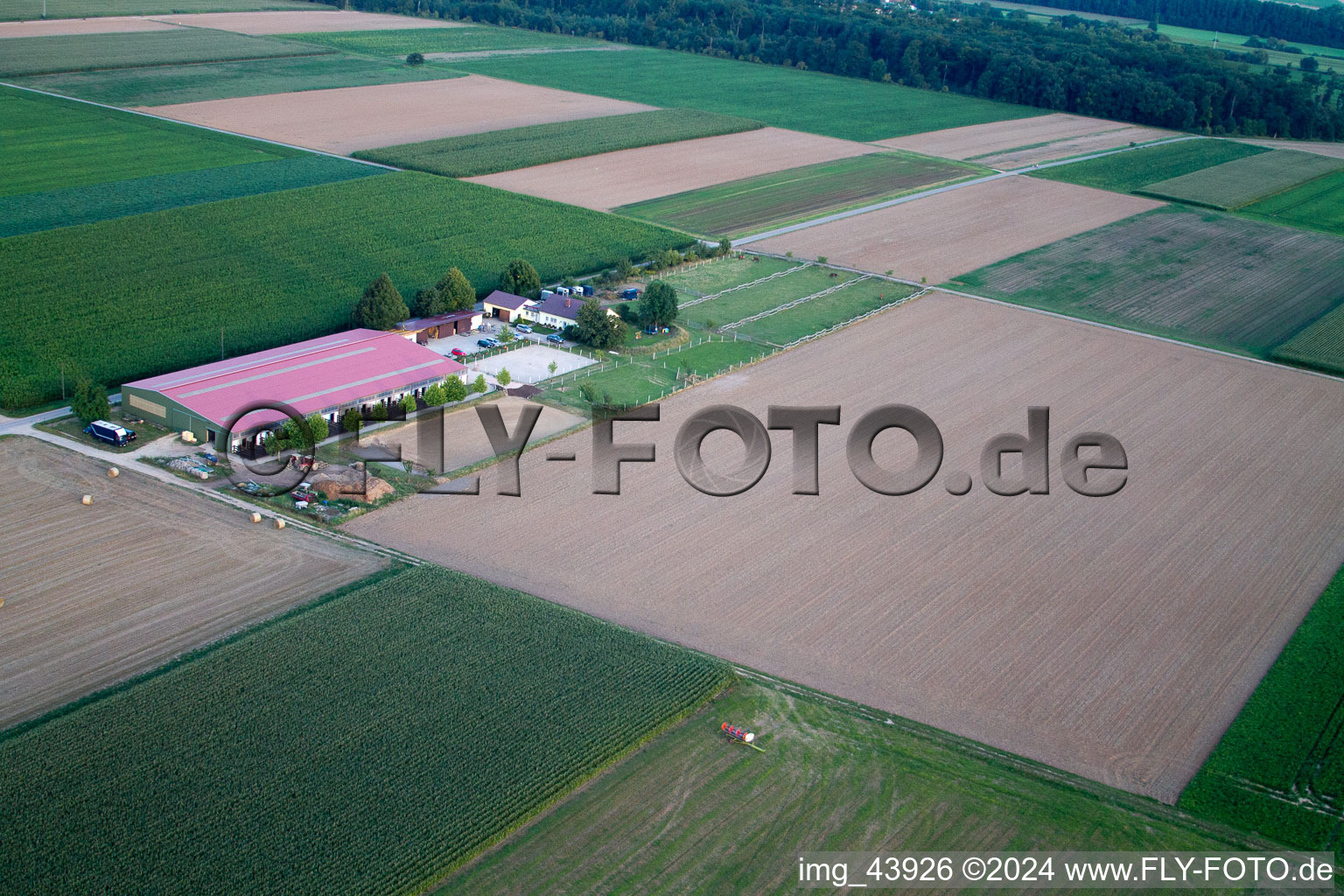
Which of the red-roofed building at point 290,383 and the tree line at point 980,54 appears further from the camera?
the tree line at point 980,54

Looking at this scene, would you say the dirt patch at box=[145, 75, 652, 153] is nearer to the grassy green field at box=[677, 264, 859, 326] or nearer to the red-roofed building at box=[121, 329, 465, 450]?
the grassy green field at box=[677, 264, 859, 326]

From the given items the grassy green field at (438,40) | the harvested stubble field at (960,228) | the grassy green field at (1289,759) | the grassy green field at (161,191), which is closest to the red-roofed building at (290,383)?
the grassy green field at (161,191)

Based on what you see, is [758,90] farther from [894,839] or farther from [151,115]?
[894,839]

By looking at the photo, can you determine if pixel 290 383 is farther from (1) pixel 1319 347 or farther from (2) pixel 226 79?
(2) pixel 226 79

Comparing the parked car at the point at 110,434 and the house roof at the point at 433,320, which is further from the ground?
the house roof at the point at 433,320

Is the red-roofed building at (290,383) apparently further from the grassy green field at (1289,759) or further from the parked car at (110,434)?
the grassy green field at (1289,759)
